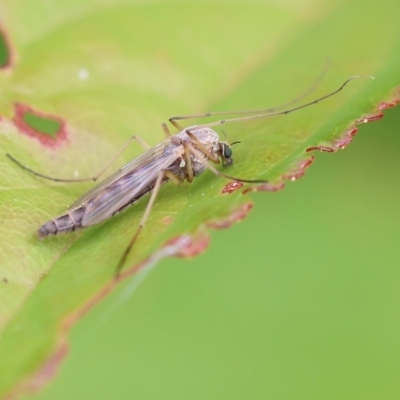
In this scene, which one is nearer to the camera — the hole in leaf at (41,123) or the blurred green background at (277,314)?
the blurred green background at (277,314)

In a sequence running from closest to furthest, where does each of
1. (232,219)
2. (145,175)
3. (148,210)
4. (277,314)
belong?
(232,219), (148,210), (277,314), (145,175)

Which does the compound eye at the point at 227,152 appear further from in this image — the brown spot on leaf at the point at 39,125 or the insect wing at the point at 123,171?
the brown spot on leaf at the point at 39,125

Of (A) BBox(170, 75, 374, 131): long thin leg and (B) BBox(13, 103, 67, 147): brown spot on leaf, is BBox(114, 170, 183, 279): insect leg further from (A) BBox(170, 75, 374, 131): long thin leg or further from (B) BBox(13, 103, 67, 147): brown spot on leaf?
(B) BBox(13, 103, 67, 147): brown spot on leaf

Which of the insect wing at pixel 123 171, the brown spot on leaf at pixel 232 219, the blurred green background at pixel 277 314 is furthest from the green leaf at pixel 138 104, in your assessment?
the blurred green background at pixel 277 314

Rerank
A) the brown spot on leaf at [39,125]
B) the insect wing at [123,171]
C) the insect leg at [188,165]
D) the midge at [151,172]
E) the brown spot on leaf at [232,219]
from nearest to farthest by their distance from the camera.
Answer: the brown spot on leaf at [232,219]
the midge at [151,172]
the insect wing at [123,171]
the brown spot on leaf at [39,125]
the insect leg at [188,165]

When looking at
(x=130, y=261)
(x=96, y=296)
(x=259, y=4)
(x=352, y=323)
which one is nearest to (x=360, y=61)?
(x=259, y=4)

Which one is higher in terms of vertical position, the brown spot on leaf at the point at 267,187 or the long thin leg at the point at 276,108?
the brown spot on leaf at the point at 267,187

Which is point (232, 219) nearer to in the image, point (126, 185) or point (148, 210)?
point (148, 210)

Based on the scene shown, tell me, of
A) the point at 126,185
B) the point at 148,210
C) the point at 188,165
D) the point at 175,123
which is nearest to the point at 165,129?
the point at 175,123
